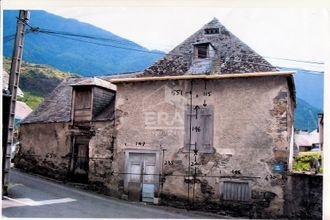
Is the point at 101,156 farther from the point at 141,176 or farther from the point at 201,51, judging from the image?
the point at 201,51

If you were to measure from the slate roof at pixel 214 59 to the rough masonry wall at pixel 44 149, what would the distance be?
314 cm

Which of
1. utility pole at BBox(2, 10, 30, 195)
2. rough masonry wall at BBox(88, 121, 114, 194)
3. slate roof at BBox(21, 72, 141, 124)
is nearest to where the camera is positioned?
utility pole at BBox(2, 10, 30, 195)

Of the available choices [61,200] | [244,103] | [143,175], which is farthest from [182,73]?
[61,200]

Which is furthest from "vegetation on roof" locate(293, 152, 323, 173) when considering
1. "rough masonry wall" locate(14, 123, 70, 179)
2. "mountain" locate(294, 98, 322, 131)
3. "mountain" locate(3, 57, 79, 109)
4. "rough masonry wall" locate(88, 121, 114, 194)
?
"mountain" locate(3, 57, 79, 109)

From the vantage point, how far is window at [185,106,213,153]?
8.22 m

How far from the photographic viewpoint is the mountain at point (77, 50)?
7.82m

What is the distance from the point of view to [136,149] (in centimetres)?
864

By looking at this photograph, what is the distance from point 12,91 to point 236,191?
199 inches

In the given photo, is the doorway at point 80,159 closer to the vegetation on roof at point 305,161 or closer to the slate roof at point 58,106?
the slate roof at point 58,106

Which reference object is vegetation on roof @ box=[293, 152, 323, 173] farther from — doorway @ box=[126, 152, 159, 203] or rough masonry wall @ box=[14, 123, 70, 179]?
rough masonry wall @ box=[14, 123, 70, 179]

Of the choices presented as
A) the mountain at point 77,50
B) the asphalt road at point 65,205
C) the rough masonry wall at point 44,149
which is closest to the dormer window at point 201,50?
the mountain at point 77,50

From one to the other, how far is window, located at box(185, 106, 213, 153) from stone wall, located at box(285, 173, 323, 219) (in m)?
1.90

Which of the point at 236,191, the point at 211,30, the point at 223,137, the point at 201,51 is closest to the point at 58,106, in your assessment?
the point at 201,51

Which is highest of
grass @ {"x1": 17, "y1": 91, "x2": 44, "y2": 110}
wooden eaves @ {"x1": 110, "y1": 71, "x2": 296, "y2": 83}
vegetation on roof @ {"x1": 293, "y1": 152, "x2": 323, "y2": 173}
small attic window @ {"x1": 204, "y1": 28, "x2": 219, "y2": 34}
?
small attic window @ {"x1": 204, "y1": 28, "x2": 219, "y2": 34}
